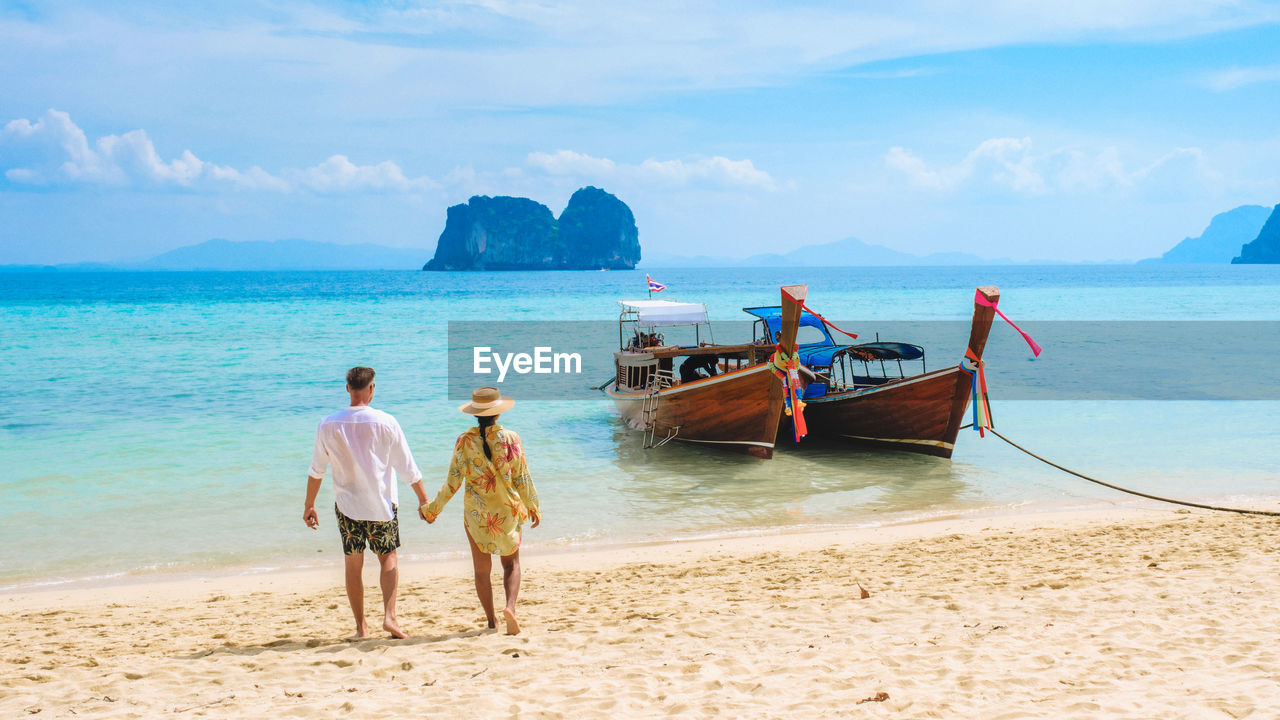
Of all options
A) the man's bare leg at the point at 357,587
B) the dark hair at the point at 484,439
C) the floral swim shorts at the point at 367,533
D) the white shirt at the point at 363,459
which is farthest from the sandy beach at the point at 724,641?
the dark hair at the point at 484,439

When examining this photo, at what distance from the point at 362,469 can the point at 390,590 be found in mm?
925

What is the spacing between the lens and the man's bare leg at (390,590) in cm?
514

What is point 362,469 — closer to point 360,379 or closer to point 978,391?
point 360,379

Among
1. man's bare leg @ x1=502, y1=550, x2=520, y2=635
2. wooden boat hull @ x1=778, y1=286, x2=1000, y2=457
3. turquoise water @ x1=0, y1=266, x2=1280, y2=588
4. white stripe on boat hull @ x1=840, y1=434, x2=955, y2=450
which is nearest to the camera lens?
man's bare leg @ x1=502, y1=550, x2=520, y2=635

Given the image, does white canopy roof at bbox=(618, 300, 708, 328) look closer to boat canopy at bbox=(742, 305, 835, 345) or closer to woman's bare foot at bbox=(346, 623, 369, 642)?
boat canopy at bbox=(742, 305, 835, 345)

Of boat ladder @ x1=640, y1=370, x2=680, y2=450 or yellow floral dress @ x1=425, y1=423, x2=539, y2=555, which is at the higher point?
yellow floral dress @ x1=425, y1=423, x2=539, y2=555

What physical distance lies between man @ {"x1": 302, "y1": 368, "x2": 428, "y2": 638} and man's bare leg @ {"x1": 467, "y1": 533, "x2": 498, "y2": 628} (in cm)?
49

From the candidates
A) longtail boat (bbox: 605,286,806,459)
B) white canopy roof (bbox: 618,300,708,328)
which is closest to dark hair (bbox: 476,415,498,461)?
longtail boat (bbox: 605,286,806,459)

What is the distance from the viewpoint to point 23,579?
319 inches

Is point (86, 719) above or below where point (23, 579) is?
above

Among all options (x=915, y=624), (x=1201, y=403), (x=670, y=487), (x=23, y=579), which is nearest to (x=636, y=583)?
(x=915, y=624)

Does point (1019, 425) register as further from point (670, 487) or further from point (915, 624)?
point (915, 624)

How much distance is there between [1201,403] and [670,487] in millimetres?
15293

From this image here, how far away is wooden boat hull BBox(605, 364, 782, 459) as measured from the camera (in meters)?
13.3
